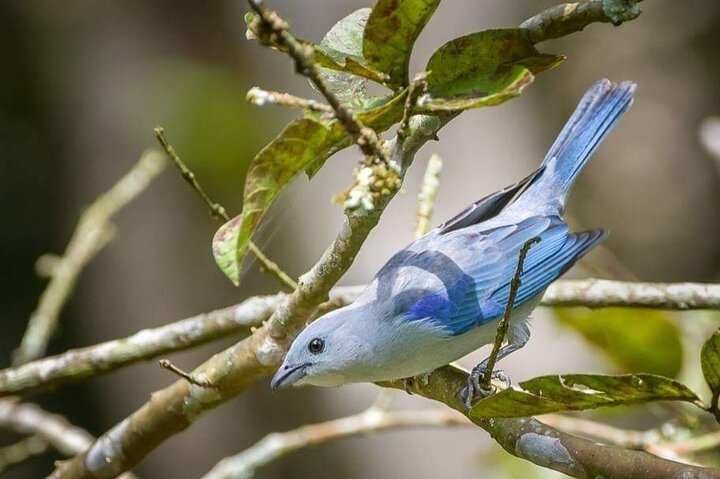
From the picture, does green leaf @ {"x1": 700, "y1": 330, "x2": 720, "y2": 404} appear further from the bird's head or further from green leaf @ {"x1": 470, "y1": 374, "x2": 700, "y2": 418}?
the bird's head

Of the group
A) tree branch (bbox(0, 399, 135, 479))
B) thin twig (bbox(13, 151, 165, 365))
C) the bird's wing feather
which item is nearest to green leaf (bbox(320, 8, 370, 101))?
the bird's wing feather

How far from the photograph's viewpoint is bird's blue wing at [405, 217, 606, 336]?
2613 millimetres

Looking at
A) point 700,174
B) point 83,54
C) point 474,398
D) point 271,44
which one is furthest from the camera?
point 700,174

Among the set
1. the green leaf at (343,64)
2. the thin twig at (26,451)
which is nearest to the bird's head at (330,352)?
the green leaf at (343,64)

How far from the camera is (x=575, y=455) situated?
1730 mm

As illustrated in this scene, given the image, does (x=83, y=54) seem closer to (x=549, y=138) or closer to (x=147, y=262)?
(x=147, y=262)

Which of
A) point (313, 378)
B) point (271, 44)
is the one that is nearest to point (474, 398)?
point (313, 378)

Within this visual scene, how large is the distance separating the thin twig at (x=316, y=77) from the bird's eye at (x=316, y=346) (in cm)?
105

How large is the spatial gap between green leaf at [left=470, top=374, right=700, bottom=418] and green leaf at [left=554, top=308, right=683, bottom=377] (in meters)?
1.33

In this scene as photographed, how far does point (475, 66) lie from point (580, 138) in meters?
1.65

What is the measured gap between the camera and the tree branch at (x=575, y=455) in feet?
5.20

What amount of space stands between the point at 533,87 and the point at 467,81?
453 centimetres

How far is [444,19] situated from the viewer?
530 centimetres

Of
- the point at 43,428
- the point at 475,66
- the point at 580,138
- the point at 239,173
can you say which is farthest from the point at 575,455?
the point at 239,173
